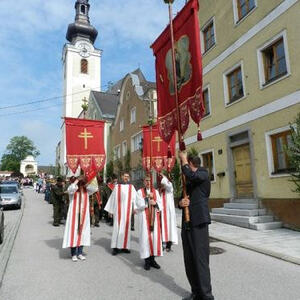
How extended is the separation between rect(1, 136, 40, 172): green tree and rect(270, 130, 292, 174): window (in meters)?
93.4

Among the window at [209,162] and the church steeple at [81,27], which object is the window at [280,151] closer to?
the window at [209,162]

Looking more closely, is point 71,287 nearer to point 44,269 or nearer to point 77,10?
point 44,269

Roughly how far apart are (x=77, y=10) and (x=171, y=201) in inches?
2237

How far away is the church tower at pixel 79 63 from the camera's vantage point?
53.9 meters

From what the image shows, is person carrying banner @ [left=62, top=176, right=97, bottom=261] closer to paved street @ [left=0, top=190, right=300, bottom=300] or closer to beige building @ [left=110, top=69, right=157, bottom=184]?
paved street @ [left=0, top=190, right=300, bottom=300]

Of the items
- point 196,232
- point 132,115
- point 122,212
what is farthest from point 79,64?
point 196,232

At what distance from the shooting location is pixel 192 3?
584cm

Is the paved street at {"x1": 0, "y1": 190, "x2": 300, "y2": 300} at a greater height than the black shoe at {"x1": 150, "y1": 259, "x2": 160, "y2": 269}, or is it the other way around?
the black shoe at {"x1": 150, "y1": 259, "x2": 160, "y2": 269}

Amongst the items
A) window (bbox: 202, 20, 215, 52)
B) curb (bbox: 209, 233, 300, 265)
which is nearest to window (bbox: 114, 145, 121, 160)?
window (bbox: 202, 20, 215, 52)

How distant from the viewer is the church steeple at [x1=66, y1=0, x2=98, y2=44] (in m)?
56.2

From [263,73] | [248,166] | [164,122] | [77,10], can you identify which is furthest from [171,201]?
[77,10]

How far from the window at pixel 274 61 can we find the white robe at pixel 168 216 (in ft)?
18.9

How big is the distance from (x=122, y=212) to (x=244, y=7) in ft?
31.3

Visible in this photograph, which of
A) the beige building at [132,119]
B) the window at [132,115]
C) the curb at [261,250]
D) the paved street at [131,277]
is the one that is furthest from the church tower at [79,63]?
the paved street at [131,277]
